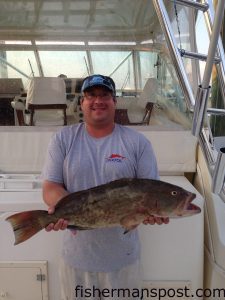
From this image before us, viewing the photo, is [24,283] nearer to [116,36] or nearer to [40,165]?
[40,165]

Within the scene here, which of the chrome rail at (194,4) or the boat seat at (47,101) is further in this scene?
the boat seat at (47,101)

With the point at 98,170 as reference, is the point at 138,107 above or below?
above

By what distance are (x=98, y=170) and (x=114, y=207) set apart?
209 millimetres

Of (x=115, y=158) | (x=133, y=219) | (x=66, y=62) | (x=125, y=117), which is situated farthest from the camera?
(x=66, y=62)

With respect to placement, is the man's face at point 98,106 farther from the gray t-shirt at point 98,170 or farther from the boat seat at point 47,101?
the boat seat at point 47,101

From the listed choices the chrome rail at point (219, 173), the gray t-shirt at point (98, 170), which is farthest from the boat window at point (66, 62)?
the chrome rail at point (219, 173)

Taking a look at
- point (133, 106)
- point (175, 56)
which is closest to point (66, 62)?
point (133, 106)

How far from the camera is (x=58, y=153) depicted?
1.63 meters

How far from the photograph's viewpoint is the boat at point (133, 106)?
1.79 meters

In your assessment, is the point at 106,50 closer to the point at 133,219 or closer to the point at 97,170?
the point at 97,170

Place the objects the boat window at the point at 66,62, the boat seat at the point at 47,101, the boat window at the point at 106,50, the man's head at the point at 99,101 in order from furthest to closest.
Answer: the boat window at the point at 66,62
the boat window at the point at 106,50
the boat seat at the point at 47,101
the man's head at the point at 99,101

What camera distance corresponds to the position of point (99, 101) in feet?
5.22

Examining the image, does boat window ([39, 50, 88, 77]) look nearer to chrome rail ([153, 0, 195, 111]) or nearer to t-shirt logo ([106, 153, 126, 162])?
chrome rail ([153, 0, 195, 111])

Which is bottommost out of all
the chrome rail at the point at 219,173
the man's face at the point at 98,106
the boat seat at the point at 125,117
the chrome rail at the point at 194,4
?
the chrome rail at the point at 219,173
